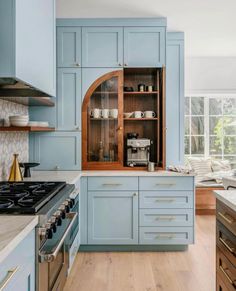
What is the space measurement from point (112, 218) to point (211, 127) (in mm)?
3164

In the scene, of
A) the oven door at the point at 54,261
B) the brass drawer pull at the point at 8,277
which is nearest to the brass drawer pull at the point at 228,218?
the oven door at the point at 54,261

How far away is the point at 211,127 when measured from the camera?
6.04m

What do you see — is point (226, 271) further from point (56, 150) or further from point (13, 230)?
A: point (56, 150)

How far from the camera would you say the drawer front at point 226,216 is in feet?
6.02

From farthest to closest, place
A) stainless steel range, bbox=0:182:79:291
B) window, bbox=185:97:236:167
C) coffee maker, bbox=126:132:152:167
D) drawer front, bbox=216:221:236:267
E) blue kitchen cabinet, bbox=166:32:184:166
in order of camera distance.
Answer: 1. window, bbox=185:97:236:167
2. blue kitchen cabinet, bbox=166:32:184:166
3. coffee maker, bbox=126:132:152:167
4. drawer front, bbox=216:221:236:267
5. stainless steel range, bbox=0:182:79:291

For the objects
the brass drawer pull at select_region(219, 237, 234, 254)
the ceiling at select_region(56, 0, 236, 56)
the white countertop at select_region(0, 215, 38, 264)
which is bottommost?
the brass drawer pull at select_region(219, 237, 234, 254)

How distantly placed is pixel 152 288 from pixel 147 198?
1.00m

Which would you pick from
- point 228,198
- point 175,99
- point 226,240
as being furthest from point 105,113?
point 226,240

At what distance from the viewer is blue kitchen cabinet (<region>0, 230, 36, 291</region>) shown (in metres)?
1.17

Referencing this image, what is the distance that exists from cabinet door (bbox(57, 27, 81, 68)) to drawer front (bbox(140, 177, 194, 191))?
1.49 m

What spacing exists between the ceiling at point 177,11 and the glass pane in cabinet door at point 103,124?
30.7 inches

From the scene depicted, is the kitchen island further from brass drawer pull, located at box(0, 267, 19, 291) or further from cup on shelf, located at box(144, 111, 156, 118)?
cup on shelf, located at box(144, 111, 156, 118)

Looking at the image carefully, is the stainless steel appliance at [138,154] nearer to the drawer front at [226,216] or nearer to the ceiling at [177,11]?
the ceiling at [177,11]

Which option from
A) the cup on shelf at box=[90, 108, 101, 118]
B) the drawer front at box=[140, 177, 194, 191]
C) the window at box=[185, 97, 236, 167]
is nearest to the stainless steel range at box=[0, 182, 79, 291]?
the drawer front at box=[140, 177, 194, 191]
